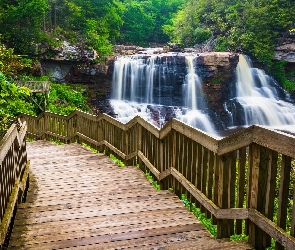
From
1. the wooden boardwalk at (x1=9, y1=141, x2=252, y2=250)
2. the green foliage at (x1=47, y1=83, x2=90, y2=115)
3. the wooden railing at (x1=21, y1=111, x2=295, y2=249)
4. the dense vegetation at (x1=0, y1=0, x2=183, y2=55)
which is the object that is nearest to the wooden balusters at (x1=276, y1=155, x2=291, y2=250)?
the wooden railing at (x1=21, y1=111, x2=295, y2=249)

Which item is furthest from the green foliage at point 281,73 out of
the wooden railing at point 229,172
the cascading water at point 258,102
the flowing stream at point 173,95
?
the wooden railing at point 229,172

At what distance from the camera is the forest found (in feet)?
85.8

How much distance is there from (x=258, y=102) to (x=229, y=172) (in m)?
25.3

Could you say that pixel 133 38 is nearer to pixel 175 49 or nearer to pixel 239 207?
pixel 175 49

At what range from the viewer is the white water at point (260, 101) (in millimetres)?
25781

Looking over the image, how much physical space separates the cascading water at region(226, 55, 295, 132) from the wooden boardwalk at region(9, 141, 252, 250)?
20.6 m

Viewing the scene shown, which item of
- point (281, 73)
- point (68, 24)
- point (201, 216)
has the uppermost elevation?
point (68, 24)

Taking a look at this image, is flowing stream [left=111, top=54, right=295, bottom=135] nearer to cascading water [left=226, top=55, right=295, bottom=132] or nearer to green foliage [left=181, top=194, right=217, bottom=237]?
cascading water [left=226, top=55, right=295, bottom=132]

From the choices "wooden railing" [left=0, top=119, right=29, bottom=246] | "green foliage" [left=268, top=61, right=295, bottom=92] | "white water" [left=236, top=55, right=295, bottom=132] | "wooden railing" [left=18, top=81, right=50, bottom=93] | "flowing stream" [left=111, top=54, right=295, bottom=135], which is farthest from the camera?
"green foliage" [left=268, top=61, right=295, bottom=92]

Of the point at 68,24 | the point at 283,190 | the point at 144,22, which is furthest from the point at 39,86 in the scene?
the point at 144,22

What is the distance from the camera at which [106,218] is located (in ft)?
13.9

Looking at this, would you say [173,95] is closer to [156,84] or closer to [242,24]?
[156,84]

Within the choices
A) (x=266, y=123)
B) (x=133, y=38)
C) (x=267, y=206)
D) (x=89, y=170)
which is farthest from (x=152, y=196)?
(x=133, y=38)

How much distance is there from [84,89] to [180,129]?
23814mm
